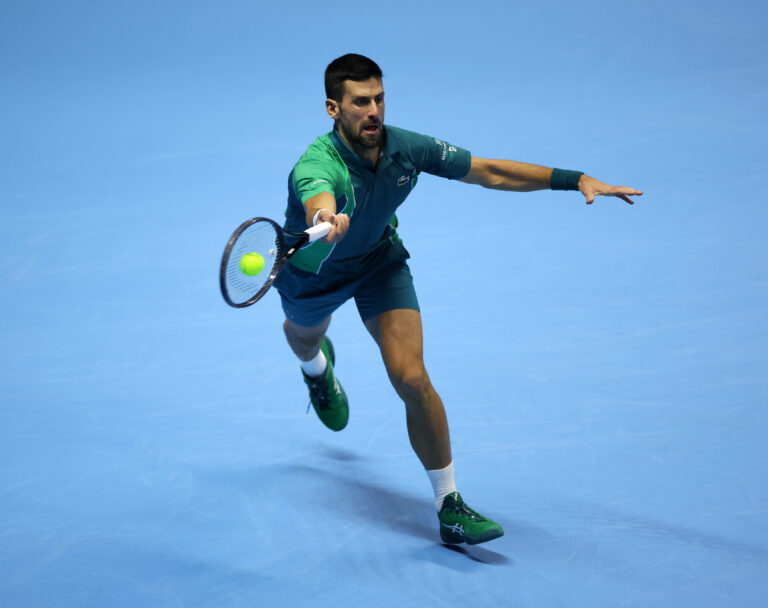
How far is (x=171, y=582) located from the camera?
3.10 meters

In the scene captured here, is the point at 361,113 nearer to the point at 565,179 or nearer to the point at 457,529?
the point at 565,179

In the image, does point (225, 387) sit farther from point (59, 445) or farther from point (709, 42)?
point (709, 42)

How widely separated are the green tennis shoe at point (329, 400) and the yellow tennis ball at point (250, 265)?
1.28m

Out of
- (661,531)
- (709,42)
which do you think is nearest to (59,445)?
(661,531)

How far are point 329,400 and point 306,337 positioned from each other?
0.33 m

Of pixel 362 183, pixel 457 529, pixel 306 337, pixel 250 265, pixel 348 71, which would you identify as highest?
pixel 348 71

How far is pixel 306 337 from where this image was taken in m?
3.95

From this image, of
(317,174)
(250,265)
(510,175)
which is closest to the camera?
(250,265)

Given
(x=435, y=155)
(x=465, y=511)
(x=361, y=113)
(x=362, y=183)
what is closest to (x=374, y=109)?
(x=361, y=113)

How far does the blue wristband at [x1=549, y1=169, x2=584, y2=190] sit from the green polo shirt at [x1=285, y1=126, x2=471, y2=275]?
0.34m

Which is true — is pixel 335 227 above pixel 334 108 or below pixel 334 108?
below

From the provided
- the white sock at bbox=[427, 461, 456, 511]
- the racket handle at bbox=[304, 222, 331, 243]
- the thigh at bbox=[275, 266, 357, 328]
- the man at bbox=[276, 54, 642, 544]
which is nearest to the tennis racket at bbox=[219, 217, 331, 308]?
the racket handle at bbox=[304, 222, 331, 243]

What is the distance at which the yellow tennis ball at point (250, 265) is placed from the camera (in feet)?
9.39

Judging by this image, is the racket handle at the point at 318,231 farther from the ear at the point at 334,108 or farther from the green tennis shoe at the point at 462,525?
the green tennis shoe at the point at 462,525
